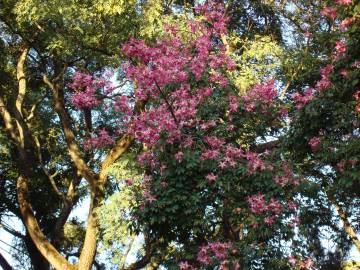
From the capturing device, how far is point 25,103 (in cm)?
1627

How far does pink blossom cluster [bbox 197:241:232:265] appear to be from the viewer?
7344 millimetres

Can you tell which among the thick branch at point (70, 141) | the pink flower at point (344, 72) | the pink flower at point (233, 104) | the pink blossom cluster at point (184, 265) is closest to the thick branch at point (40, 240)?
the thick branch at point (70, 141)

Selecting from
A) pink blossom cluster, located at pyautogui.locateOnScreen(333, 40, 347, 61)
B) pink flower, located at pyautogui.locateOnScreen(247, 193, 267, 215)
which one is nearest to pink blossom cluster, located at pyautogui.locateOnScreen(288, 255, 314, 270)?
pink flower, located at pyautogui.locateOnScreen(247, 193, 267, 215)

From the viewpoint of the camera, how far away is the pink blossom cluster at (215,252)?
7.34 metres

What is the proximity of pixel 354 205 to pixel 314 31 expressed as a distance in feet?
14.4

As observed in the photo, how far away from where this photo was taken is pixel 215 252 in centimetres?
741

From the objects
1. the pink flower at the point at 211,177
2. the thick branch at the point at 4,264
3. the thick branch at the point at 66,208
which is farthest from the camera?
the thick branch at the point at 4,264

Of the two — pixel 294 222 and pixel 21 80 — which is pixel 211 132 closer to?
pixel 294 222

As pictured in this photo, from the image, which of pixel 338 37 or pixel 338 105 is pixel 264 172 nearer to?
pixel 338 105

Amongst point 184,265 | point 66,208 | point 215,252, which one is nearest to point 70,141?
point 66,208

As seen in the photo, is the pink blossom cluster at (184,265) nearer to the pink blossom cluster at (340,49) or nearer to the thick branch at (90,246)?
the pink blossom cluster at (340,49)

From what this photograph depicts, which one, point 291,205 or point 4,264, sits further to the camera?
point 4,264

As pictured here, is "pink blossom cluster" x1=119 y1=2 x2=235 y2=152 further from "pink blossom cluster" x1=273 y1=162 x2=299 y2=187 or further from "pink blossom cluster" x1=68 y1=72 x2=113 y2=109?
"pink blossom cluster" x1=273 y1=162 x2=299 y2=187

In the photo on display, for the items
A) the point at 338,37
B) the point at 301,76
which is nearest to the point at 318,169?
the point at 301,76
